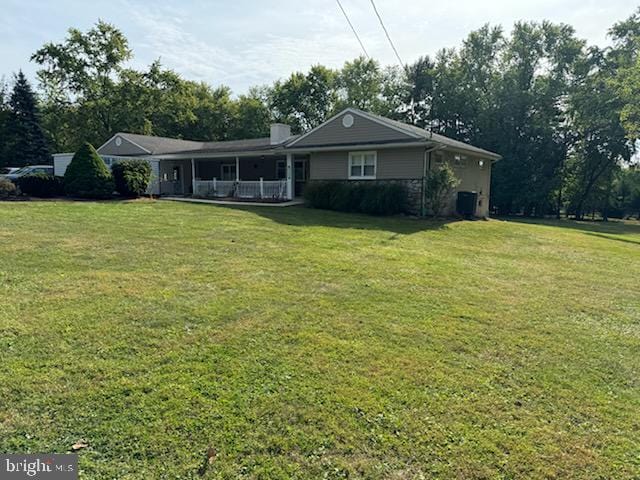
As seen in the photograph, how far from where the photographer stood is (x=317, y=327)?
4500 millimetres

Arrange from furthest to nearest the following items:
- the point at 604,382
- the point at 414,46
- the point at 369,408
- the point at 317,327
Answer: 1. the point at 414,46
2. the point at 317,327
3. the point at 604,382
4. the point at 369,408

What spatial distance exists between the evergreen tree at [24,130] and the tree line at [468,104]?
0.28ft

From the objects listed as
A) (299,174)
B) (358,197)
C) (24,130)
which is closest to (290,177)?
(299,174)

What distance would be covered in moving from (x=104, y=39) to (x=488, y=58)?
3444cm

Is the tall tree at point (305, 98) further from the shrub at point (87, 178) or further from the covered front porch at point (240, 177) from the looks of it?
the shrub at point (87, 178)

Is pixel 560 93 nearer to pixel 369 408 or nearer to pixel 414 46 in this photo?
pixel 414 46

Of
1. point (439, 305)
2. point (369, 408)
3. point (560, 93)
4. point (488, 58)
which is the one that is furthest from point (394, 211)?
point (488, 58)

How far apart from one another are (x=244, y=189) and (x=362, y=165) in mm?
6275

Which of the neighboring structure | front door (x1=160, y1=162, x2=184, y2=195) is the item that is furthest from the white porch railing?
front door (x1=160, y1=162, x2=184, y2=195)

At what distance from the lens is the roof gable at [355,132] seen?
17.5m

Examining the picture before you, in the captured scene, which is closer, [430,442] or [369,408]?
[430,442]

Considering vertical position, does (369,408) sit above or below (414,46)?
below

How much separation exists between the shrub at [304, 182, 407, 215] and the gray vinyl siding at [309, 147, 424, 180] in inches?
26.5

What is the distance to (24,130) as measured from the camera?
35.1 m
